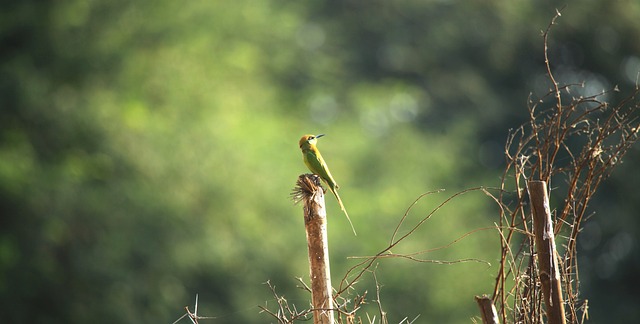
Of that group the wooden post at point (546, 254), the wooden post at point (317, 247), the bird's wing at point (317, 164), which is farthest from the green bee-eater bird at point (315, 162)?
the wooden post at point (546, 254)

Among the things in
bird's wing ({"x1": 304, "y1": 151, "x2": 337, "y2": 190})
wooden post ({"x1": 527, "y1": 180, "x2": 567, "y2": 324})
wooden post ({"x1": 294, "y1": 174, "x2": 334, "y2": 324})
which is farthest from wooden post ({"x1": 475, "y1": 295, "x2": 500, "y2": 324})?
bird's wing ({"x1": 304, "y1": 151, "x2": 337, "y2": 190})

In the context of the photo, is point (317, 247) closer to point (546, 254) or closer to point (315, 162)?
point (546, 254)

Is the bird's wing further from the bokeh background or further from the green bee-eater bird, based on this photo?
the bokeh background

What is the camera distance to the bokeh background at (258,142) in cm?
1313

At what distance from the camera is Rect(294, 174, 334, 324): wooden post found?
129 inches

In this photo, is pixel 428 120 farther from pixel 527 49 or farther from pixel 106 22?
pixel 106 22

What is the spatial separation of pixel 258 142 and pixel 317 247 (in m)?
15.0

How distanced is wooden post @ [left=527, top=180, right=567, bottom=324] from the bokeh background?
1023 cm

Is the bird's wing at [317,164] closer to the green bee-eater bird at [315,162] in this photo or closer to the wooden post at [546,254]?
the green bee-eater bird at [315,162]

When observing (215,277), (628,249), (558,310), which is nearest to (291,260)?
(215,277)

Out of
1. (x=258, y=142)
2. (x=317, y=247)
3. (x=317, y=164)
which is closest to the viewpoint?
(x=317, y=247)

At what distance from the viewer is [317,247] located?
3.34 metres

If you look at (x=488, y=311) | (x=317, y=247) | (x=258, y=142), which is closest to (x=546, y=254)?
(x=488, y=311)

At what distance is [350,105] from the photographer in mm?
22016
